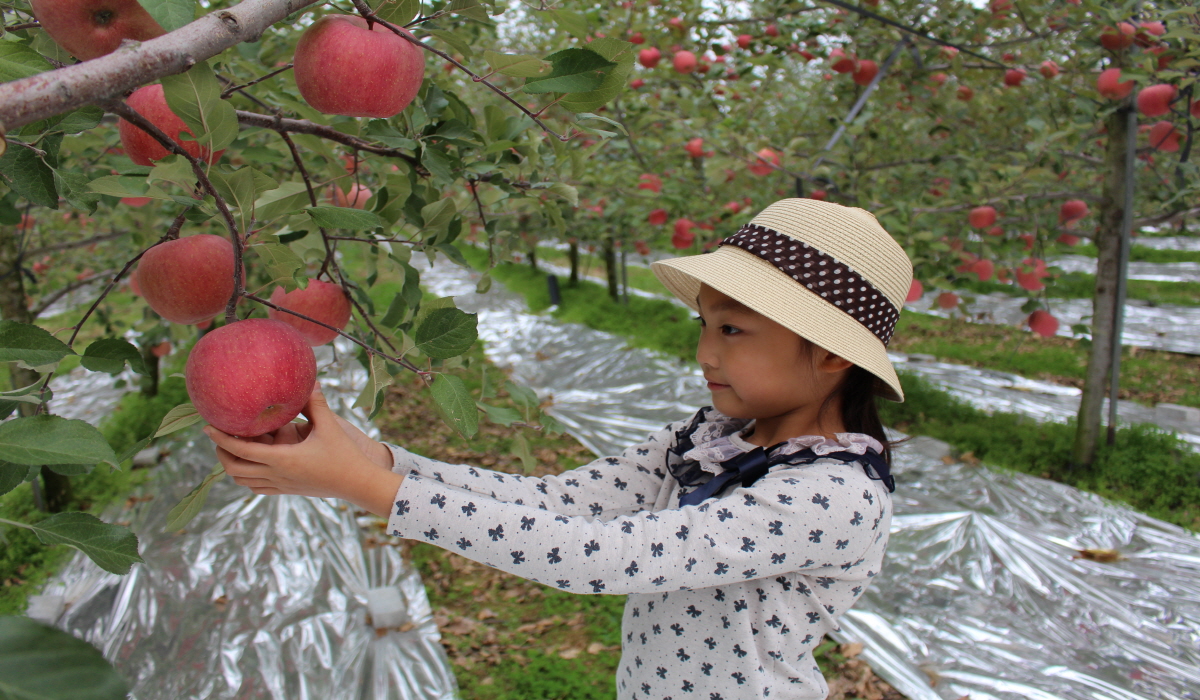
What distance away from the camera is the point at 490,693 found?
252cm

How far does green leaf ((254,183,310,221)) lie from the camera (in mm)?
778

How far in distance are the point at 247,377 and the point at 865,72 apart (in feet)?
11.0

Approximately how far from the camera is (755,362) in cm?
109

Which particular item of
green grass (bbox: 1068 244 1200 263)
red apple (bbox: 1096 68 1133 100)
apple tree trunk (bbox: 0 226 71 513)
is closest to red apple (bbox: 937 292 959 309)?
red apple (bbox: 1096 68 1133 100)

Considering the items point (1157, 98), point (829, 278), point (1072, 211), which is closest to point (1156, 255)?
point (1072, 211)

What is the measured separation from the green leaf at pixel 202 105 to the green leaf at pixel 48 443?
0.29m

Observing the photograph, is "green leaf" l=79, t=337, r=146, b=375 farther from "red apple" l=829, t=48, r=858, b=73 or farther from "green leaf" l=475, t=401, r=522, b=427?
"red apple" l=829, t=48, r=858, b=73

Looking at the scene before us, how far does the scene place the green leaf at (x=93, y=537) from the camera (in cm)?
59

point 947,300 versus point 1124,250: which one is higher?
point 1124,250

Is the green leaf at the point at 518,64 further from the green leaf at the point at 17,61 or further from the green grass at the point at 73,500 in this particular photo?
the green grass at the point at 73,500

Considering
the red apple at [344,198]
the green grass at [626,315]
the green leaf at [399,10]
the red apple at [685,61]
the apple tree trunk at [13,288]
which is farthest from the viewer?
the green grass at [626,315]

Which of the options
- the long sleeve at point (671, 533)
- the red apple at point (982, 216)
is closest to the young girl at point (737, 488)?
the long sleeve at point (671, 533)

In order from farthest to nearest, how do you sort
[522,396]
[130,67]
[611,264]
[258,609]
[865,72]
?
[611,264] < [865,72] < [258,609] < [522,396] < [130,67]

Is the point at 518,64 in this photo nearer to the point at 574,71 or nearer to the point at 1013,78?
the point at 574,71
